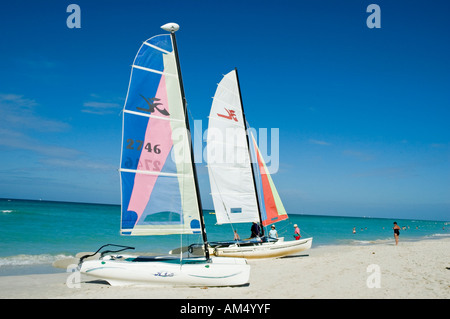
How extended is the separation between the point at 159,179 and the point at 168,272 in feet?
7.87

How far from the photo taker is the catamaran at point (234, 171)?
48.4ft

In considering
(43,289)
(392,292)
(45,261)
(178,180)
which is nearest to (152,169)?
(178,180)

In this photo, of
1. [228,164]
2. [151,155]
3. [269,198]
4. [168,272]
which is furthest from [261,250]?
[151,155]

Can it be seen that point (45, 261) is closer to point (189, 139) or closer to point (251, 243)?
point (251, 243)

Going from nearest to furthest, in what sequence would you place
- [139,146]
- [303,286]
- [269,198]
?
[303,286]
[139,146]
[269,198]

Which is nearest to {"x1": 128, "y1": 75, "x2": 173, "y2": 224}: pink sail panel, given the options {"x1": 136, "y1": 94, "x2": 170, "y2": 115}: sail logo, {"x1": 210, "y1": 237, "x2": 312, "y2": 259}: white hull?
{"x1": 136, "y1": 94, "x2": 170, "y2": 115}: sail logo

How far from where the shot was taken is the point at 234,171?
49.6ft

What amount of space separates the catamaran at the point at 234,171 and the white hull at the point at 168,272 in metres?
5.96

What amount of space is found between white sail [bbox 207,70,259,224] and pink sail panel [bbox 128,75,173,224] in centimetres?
622

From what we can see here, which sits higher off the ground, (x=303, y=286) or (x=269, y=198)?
(x=269, y=198)

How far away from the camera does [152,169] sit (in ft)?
28.3

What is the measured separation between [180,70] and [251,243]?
7.93 meters

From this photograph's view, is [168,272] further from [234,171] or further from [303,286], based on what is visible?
[234,171]

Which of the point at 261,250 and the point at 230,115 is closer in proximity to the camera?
the point at 261,250
